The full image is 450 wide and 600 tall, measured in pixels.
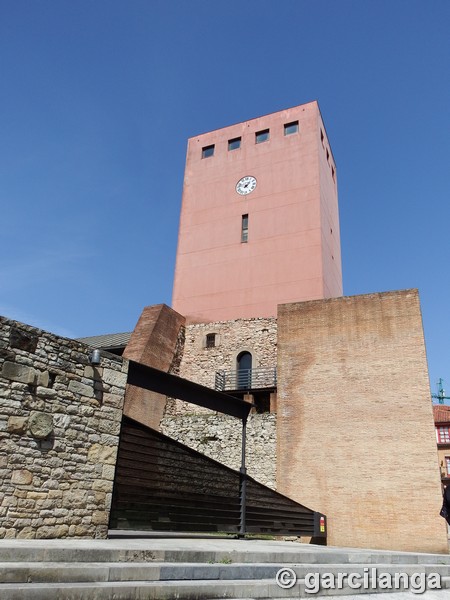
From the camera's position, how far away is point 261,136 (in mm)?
22562

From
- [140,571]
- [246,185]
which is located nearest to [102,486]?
[140,571]

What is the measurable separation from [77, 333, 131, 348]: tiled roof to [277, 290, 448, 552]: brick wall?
7.69 meters

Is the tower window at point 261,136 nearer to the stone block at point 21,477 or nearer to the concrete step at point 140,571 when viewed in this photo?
the stone block at point 21,477

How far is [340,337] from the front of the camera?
572 inches

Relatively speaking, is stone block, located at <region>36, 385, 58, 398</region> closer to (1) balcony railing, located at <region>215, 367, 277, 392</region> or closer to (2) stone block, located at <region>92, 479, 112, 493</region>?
(2) stone block, located at <region>92, 479, 112, 493</region>

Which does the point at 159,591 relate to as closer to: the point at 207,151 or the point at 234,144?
the point at 234,144

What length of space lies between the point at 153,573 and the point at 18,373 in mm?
3268

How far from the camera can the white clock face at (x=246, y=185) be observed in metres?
21.5

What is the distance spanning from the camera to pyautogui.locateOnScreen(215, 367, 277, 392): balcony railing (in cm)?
1714

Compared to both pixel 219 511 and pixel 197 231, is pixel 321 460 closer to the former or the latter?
pixel 219 511

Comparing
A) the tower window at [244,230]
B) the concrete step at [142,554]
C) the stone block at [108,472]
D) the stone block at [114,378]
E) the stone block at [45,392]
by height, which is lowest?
the concrete step at [142,554]

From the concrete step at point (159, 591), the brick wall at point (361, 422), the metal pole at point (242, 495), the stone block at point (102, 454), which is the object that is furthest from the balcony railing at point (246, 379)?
the concrete step at point (159, 591)

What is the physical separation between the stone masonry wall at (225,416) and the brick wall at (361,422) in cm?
71

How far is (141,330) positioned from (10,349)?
38.1ft
